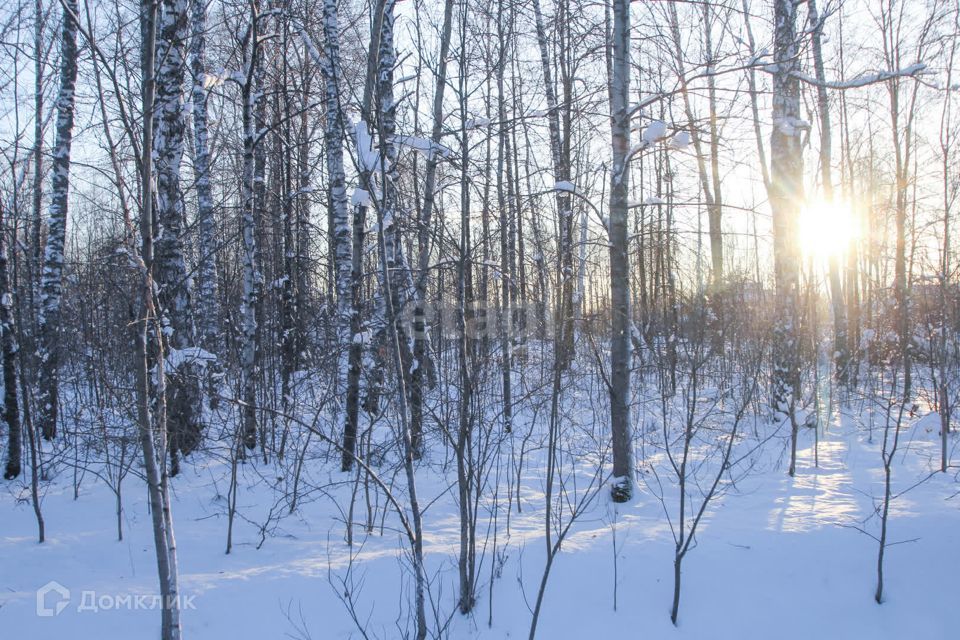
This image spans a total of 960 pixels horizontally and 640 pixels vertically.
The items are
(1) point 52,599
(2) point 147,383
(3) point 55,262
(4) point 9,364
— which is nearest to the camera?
(2) point 147,383

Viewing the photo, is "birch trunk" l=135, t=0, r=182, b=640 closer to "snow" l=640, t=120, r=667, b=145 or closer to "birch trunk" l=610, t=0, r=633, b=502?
"snow" l=640, t=120, r=667, b=145

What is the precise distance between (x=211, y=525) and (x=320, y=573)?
1.64m

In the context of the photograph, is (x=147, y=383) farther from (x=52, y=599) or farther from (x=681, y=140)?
(x=681, y=140)

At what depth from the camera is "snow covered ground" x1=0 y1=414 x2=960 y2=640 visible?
3.12 metres

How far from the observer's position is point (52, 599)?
3.37 meters

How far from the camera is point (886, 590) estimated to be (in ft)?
10.8

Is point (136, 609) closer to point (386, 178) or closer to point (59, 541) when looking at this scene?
point (59, 541)

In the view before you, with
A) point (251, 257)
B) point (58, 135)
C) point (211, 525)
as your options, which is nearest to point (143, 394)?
point (211, 525)

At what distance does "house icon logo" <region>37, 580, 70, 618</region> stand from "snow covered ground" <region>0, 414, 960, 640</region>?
0.12ft

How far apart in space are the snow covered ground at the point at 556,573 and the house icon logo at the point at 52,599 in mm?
37

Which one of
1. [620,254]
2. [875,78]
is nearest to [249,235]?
[620,254]

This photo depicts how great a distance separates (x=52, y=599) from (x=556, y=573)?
3223 millimetres

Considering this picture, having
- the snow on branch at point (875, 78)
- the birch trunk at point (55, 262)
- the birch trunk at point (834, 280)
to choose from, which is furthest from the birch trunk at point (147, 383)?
the birch trunk at point (834, 280)

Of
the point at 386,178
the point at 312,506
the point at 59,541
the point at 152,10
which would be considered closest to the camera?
the point at 152,10
